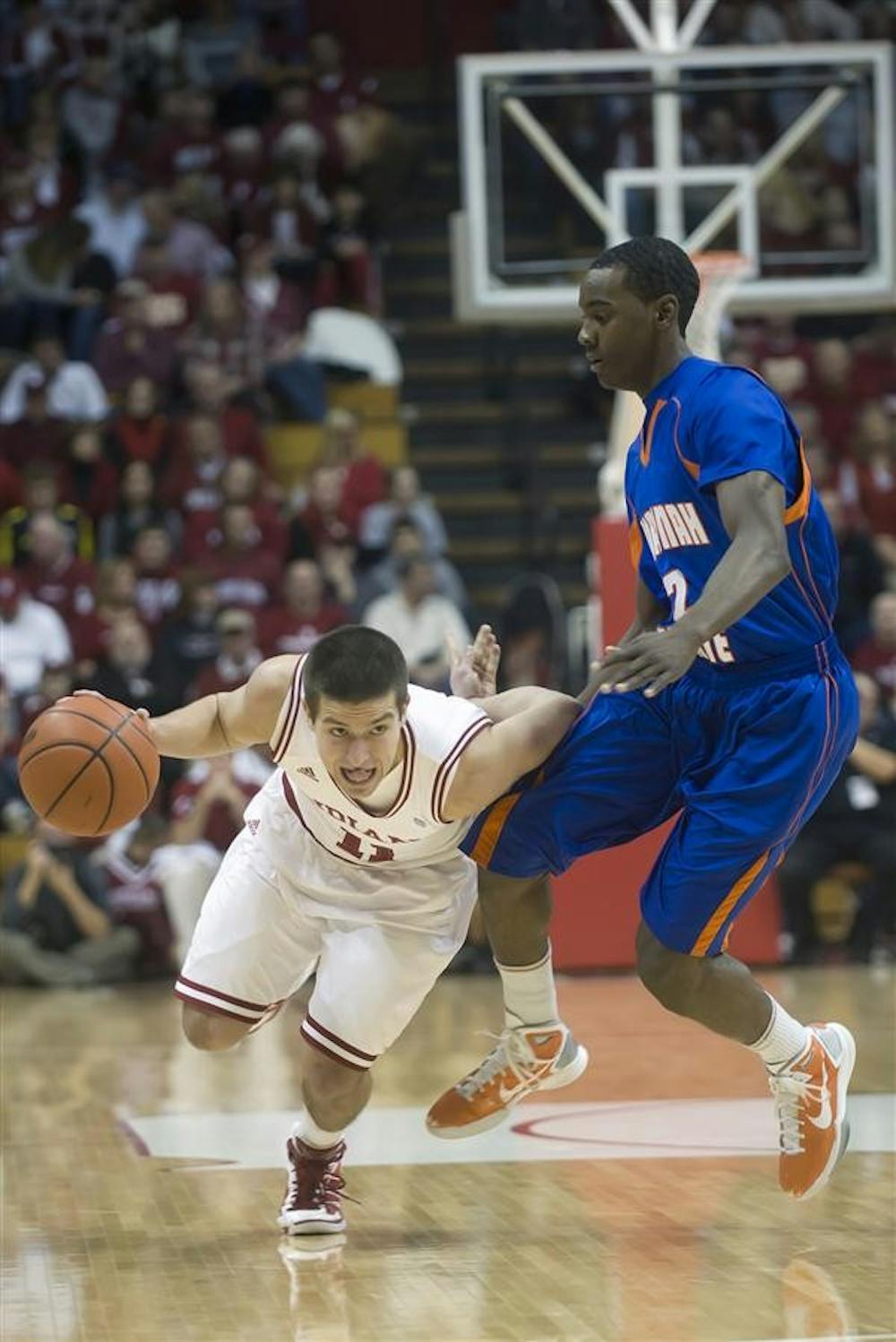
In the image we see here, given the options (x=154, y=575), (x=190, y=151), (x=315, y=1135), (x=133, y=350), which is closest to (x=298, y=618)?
(x=154, y=575)

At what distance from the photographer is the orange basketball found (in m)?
5.00

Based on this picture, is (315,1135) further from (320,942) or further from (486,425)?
(486,425)

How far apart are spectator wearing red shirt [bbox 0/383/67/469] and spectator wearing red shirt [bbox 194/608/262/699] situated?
2582mm

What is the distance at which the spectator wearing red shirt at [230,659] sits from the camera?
40.1 feet

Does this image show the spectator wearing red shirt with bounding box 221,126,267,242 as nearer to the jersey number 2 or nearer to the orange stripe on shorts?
the jersey number 2

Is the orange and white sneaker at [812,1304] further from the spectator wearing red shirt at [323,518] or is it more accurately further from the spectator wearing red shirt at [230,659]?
the spectator wearing red shirt at [323,518]

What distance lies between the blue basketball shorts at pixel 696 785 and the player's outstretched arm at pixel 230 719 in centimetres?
60

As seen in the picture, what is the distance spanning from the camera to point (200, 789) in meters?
11.8

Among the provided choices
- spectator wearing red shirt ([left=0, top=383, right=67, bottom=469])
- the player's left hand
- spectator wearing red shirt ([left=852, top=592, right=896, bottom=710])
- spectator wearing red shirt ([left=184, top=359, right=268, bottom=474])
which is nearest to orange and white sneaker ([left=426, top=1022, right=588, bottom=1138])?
the player's left hand

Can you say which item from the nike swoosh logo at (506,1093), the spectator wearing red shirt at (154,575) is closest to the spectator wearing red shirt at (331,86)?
the spectator wearing red shirt at (154,575)

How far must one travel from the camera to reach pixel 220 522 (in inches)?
539

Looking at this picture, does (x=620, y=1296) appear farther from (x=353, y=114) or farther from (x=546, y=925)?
(x=353, y=114)

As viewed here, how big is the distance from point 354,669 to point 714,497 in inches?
34.8

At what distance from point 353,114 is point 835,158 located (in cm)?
384
